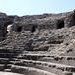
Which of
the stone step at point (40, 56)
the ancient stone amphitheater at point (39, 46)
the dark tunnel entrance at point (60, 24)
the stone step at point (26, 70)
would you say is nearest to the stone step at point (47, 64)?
the ancient stone amphitheater at point (39, 46)

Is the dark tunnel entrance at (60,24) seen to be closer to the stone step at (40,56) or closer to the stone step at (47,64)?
the stone step at (40,56)

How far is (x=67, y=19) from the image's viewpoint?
869 inches

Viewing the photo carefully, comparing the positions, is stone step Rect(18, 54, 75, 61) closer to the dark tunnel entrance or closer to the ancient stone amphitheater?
the ancient stone amphitheater

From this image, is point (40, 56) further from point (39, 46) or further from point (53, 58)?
Answer: point (39, 46)

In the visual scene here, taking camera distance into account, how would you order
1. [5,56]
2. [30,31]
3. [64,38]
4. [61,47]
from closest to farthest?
[61,47]
[64,38]
[5,56]
[30,31]

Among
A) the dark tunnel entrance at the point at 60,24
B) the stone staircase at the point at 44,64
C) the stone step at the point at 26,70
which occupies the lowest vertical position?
the stone step at the point at 26,70

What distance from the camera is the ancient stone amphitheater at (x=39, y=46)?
1389cm

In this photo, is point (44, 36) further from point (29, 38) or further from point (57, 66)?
point (57, 66)

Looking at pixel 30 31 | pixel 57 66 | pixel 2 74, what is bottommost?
pixel 2 74

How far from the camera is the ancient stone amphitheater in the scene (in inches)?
547

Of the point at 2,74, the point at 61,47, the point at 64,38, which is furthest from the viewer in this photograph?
the point at 64,38

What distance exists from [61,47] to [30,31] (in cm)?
788

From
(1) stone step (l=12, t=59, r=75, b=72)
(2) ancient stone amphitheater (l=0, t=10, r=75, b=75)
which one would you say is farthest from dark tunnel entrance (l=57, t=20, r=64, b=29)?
(1) stone step (l=12, t=59, r=75, b=72)

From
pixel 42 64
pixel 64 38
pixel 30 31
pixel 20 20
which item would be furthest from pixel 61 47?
pixel 20 20
